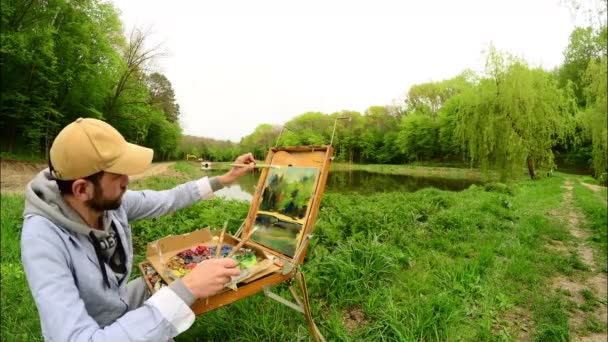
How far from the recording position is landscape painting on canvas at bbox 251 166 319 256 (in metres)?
2.09

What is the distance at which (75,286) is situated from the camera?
3.42 feet

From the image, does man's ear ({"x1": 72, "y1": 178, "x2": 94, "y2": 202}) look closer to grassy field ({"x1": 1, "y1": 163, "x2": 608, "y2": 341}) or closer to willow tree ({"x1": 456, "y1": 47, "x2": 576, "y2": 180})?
grassy field ({"x1": 1, "y1": 163, "x2": 608, "y2": 341})

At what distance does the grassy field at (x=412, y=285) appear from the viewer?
239 cm

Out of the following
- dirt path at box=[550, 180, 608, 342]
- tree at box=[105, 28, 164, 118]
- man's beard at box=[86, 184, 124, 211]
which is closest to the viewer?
man's beard at box=[86, 184, 124, 211]

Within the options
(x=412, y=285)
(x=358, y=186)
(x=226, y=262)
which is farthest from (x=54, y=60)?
(x=358, y=186)

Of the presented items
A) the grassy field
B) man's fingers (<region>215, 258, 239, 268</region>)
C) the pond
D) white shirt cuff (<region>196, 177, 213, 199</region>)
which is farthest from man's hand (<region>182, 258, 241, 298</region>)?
the pond

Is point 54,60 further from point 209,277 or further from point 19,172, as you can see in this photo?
point 19,172

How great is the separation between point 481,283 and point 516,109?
1336 cm

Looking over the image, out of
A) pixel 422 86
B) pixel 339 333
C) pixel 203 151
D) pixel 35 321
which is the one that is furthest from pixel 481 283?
pixel 422 86

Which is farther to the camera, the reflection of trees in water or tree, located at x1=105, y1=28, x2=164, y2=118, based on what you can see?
the reflection of trees in water

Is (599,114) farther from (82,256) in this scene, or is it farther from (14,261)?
(14,261)

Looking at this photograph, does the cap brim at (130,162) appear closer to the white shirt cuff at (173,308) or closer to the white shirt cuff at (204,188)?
the white shirt cuff at (173,308)

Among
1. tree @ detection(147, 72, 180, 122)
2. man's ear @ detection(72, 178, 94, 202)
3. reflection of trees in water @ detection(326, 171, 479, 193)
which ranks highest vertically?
tree @ detection(147, 72, 180, 122)

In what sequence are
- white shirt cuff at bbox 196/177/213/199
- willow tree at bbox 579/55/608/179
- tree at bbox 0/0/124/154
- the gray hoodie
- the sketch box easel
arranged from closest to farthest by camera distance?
the gray hoodie < the sketch box easel < white shirt cuff at bbox 196/177/213/199 < tree at bbox 0/0/124/154 < willow tree at bbox 579/55/608/179
